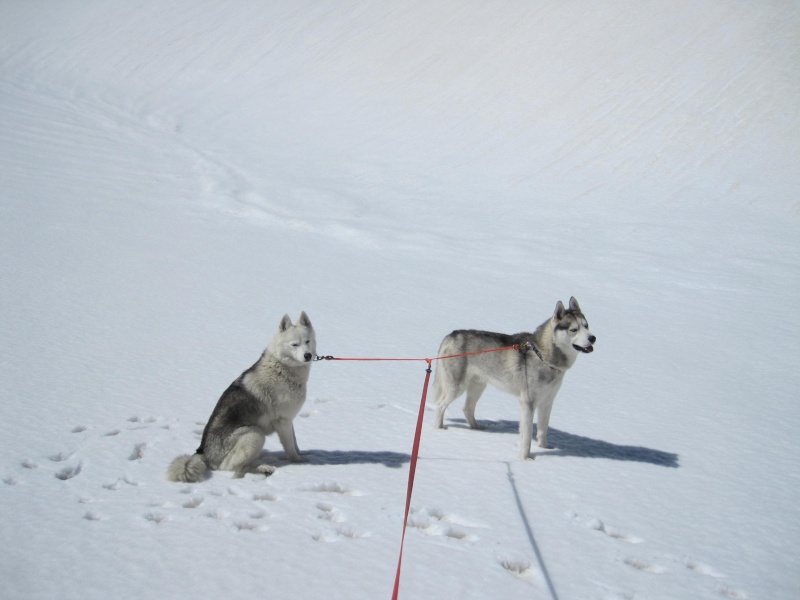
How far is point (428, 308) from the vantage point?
10344 mm

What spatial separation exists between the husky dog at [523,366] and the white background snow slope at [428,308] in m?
0.36

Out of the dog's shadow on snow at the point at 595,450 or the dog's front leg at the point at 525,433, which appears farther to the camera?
the dog's shadow on snow at the point at 595,450

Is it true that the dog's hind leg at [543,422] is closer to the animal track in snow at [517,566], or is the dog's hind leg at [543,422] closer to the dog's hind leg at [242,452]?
the animal track in snow at [517,566]

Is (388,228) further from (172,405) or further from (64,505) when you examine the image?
(64,505)

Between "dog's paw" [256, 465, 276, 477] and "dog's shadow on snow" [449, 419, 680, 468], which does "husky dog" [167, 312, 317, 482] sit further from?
"dog's shadow on snow" [449, 419, 680, 468]

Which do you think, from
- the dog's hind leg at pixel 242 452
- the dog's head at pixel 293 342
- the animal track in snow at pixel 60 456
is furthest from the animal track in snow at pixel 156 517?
the dog's head at pixel 293 342

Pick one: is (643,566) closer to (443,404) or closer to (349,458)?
(349,458)

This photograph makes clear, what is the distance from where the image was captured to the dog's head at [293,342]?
4.62 m

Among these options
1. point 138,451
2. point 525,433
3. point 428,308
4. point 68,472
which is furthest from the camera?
point 428,308

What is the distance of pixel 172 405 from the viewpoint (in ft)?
19.1

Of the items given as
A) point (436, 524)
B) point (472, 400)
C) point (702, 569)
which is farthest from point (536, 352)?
point (702, 569)

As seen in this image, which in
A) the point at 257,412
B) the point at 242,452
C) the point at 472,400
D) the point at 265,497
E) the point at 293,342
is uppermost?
the point at 293,342

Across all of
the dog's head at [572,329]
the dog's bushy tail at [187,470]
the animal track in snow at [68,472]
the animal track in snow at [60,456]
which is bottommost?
the animal track in snow at [68,472]

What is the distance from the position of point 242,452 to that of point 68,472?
4.32ft
